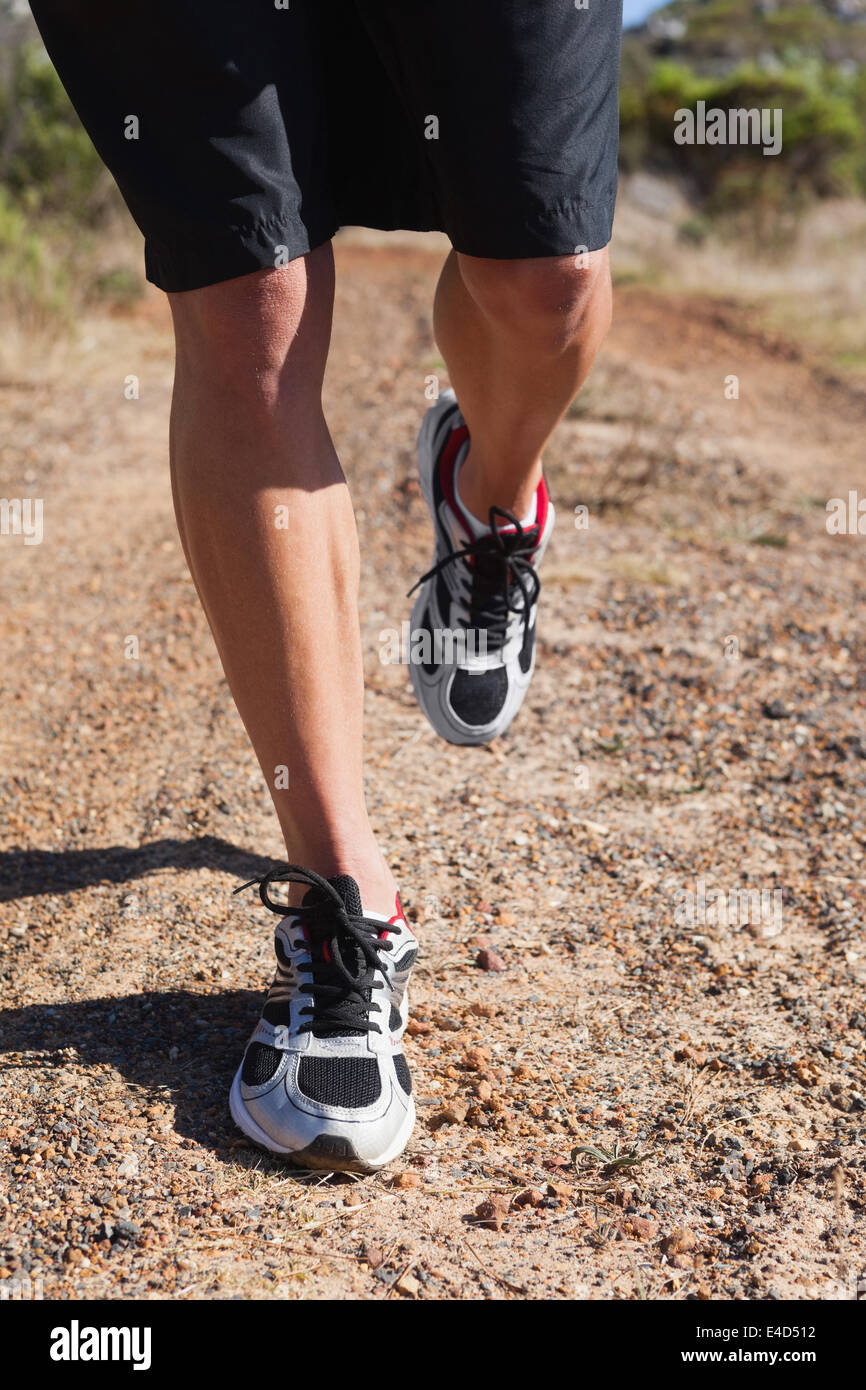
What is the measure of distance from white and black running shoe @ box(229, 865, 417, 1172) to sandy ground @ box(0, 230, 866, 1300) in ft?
0.17

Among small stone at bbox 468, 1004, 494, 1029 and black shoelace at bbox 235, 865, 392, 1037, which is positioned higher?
black shoelace at bbox 235, 865, 392, 1037

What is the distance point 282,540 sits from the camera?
1429mm

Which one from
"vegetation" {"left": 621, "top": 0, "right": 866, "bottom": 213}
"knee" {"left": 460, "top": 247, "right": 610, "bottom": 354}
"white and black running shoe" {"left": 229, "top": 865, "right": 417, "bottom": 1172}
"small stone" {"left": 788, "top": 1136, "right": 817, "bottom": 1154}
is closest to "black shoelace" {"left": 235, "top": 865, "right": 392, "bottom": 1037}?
"white and black running shoe" {"left": 229, "top": 865, "right": 417, "bottom": 1172}

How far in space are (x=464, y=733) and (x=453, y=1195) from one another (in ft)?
2.83

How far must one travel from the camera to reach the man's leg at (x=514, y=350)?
4.99 feet

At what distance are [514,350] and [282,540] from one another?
0.47 meters

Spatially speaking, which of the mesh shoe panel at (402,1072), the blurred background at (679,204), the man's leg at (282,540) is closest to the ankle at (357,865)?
the man's leg at (282,540)

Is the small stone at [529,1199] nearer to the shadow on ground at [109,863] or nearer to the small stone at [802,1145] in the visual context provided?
the small stone at [802,1145]

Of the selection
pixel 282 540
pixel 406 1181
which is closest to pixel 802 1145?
pixel 406 1181

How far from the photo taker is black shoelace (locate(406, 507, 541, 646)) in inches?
80.4

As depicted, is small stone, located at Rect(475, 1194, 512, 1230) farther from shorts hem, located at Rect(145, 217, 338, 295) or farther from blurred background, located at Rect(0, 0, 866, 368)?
blurred background, located at Rect(0, 0, 866, 368)

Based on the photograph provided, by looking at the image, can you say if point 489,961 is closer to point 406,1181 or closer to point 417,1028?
point 417,1028

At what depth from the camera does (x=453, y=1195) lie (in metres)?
1.36

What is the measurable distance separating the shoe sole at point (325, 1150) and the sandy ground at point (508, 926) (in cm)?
2
